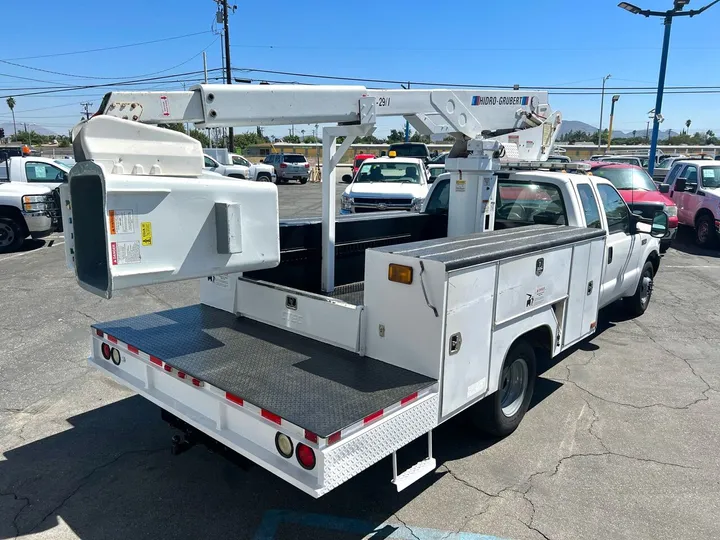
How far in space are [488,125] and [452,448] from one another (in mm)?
3006

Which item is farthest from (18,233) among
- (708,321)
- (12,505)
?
(708,321)

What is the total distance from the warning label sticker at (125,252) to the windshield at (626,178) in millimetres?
11654

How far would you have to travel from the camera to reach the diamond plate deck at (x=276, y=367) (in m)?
2.72

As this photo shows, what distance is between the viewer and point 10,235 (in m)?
11.3

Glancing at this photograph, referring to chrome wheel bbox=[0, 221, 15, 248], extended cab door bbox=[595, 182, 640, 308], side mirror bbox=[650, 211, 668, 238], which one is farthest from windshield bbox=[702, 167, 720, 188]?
chrome wheel bbox=[0, 221, 15, 248]

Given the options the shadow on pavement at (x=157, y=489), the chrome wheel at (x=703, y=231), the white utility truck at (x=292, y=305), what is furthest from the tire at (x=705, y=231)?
the shadow on pavement at (x=157, y=489)

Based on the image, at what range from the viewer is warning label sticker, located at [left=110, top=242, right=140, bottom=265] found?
2.61 metres

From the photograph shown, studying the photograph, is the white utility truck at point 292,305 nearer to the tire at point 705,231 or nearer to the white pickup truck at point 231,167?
the tire at point 705,231

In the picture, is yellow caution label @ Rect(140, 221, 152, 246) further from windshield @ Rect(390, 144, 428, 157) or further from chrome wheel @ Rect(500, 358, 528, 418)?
windshield @ Rect(390, 144, 428, 157)

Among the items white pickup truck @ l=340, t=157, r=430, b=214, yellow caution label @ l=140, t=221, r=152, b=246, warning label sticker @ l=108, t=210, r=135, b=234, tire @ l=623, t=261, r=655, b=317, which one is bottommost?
tire @ l=623, t=261, r=655, b=317

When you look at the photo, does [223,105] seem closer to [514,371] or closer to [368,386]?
[368,386]

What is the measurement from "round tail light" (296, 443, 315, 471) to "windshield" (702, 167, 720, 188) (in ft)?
46.3

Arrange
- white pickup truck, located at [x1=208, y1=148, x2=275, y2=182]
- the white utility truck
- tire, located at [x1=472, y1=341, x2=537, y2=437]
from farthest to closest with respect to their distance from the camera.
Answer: white pickup truck, located at [x1=208, y1=148, x2=275, y2=182] < tire, located at [x1=472, y1=341, x2=537, y2=437] < the white utility truck

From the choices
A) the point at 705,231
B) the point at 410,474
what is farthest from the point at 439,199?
the point at 705,231
